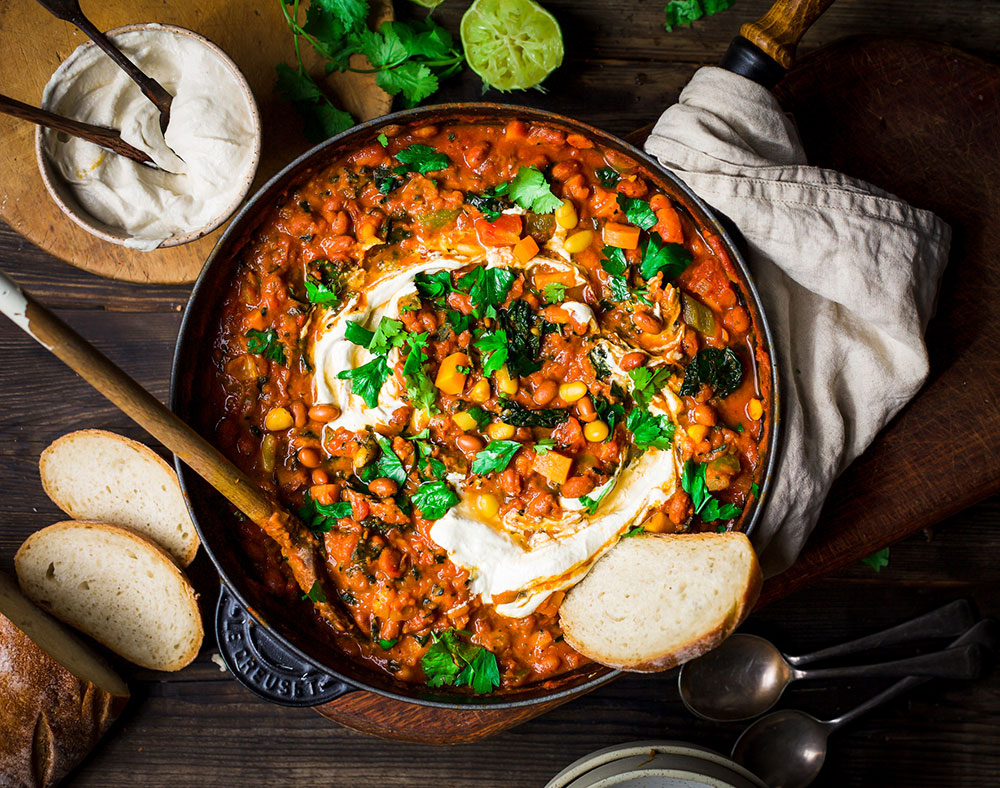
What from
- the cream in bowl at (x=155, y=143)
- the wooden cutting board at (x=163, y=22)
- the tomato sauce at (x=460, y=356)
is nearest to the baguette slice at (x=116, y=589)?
the tomato sauce at (x=460, y=356)

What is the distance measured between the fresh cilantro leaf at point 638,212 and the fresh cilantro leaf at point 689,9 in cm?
120

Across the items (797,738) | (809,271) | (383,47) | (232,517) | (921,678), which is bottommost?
(797,738)

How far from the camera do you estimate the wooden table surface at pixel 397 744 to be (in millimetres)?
4062

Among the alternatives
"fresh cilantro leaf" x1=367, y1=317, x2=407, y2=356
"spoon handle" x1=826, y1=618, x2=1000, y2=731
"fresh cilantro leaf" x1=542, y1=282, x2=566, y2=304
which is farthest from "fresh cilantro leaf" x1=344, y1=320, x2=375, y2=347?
"spoon handle" x1=826, y1=618, x2=1000, y2=731

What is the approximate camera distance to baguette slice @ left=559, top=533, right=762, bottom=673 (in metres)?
3.20

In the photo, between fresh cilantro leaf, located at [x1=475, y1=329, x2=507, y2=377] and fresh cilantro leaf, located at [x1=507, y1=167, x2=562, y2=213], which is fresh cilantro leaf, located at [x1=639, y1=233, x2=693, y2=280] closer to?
fresh cilantro leaf, located at [x1=507, y1=167, x2=562, y2=213]

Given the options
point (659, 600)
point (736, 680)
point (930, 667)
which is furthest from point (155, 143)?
point (930, 667)

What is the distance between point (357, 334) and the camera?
3.37 m

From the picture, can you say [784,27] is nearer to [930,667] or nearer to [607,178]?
[607,178]

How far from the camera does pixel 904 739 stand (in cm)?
424

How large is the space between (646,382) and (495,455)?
721 mm

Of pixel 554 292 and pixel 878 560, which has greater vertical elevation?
pixel 554 292

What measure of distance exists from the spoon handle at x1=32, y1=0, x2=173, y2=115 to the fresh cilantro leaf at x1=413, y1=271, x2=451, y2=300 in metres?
1.46

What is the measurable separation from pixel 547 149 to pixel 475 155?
0.32 meters
